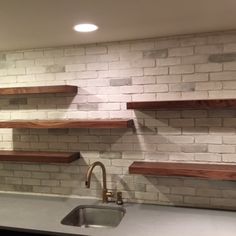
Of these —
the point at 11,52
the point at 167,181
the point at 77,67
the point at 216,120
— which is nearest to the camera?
the point at 216,120

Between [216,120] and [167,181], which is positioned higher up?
[216,120]

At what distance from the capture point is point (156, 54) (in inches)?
84.0

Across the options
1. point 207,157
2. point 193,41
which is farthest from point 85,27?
point 207,157

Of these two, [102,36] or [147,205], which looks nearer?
[102,36]

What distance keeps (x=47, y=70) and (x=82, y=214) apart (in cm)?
123

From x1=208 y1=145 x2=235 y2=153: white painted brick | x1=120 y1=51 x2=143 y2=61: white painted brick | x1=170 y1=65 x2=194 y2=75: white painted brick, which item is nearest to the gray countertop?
x1=208 y1=145 x2=235 y2=153: white painted brick

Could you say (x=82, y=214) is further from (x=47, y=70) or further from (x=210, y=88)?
(x=210, y=88)

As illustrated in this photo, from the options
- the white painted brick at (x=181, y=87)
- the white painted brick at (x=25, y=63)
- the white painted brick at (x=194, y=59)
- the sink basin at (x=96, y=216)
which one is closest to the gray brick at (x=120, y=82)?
the white painted brick at (x=181, y=87)

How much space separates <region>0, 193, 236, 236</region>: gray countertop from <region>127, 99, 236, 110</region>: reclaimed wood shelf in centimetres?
76

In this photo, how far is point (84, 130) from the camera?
91.8 inches

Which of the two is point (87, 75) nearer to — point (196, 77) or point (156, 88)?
point (156, 88)

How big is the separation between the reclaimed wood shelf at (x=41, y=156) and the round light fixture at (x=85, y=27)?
37.3 inches

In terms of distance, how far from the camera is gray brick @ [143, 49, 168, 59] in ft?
6.93

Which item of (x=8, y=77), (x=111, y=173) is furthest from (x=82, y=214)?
(x=8, y=77)
